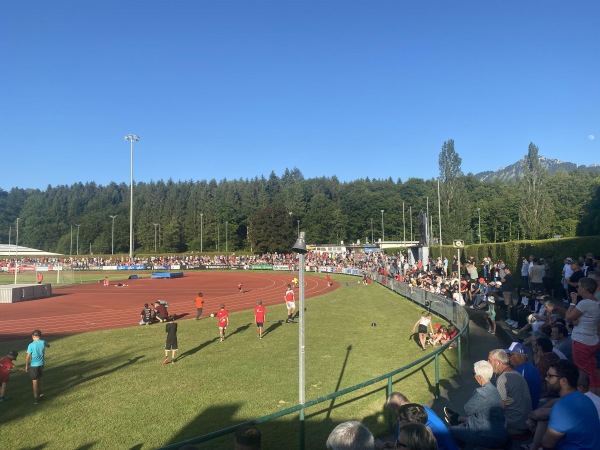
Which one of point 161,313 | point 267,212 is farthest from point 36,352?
point 267,212

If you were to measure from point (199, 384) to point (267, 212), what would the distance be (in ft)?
316

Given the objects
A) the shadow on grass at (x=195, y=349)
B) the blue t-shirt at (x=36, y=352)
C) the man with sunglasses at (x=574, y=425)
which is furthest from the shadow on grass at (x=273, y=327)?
the man with sunglasses at (x=574, y=425)

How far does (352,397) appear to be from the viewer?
30.8 feet

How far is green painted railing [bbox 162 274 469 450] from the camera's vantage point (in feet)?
15.0

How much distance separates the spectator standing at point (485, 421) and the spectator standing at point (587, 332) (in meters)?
2.31

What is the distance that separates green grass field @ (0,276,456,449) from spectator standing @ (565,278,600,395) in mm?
3385

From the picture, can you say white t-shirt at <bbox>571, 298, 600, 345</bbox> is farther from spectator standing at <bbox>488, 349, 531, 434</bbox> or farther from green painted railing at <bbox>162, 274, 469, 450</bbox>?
green painted railing at <bbox>162, 274, 469, 450</bbox>

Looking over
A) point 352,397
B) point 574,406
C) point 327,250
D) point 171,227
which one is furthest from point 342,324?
point 171,227

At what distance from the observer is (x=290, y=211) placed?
411ft

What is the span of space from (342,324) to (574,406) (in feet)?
55.3

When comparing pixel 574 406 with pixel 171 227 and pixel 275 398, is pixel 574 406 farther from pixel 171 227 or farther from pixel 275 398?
pixel 171 227

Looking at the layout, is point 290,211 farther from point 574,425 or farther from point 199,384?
point 574,425

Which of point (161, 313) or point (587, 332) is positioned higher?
point (587, 332)

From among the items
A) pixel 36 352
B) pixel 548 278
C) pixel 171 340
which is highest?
pixel 548 278
